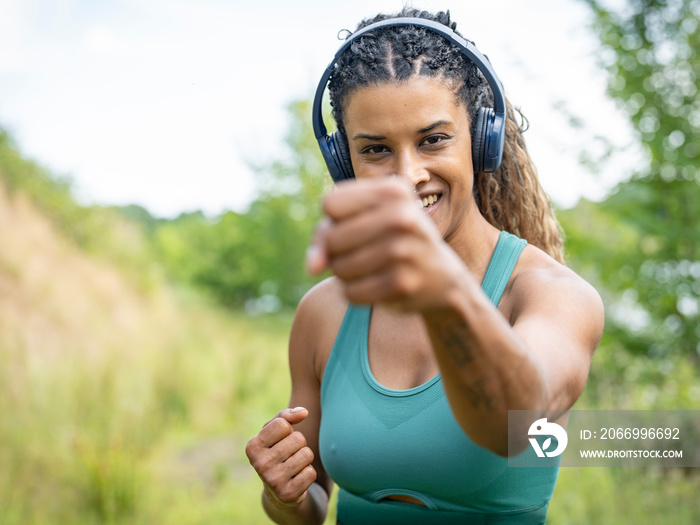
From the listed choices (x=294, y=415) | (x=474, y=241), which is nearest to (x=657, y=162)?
(x=474, y=241)

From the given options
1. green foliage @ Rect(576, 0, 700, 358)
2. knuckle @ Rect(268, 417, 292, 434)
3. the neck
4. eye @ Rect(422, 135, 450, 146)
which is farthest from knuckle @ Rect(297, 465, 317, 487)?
green foliage @ Rect(576, 0, 700, 358)

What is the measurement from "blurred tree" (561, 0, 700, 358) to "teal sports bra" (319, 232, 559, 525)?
12.5 feet

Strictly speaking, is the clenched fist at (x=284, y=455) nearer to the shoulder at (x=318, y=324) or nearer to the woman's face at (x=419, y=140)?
the shoulder at (x=318, y=324)

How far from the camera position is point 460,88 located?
1620mm

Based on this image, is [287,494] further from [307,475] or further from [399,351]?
[399,351]

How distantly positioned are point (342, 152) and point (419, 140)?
35 cm

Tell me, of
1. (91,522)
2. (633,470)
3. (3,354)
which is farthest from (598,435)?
(3,354)

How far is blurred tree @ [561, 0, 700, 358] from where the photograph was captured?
16.0 feet

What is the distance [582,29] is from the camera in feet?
16.7

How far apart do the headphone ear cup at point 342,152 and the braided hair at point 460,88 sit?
24 mm

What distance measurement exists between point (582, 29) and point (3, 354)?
586cm

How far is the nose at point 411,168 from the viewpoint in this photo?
1.52m

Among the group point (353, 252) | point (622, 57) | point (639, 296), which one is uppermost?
point (622, 57)

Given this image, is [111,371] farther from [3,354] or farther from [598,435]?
[598,435]
